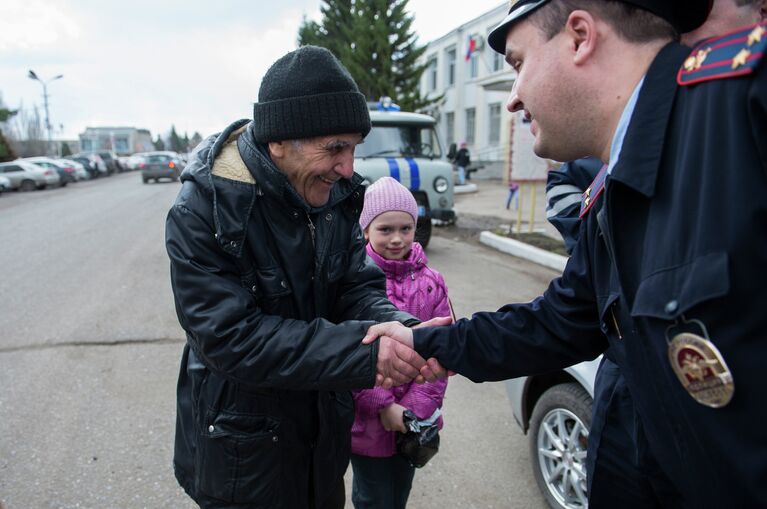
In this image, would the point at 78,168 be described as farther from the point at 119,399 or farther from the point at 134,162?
the point at 119,399

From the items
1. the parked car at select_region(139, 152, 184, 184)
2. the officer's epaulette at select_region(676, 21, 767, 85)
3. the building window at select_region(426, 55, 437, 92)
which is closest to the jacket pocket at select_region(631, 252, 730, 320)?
the officer's epaulette at select_region(676, 21, 767, 85)

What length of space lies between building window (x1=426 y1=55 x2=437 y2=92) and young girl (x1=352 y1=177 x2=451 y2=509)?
34.6m

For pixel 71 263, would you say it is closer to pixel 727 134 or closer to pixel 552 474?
pixel 552 474

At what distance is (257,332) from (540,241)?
832 cm

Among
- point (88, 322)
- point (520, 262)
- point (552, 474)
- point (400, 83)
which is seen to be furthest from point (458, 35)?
point (552, 474)

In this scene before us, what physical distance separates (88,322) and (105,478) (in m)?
3.03

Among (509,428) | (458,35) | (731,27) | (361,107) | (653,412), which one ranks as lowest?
(509,428)

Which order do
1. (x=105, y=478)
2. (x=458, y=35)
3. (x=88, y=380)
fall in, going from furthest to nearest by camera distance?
1. (x=458, y=35)
2. (x=88, y=380)
3. (x=105, y=478)

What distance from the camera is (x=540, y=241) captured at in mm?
9352

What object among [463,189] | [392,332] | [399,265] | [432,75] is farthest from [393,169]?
[432,75]

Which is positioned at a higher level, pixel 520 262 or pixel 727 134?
pixel 727 134

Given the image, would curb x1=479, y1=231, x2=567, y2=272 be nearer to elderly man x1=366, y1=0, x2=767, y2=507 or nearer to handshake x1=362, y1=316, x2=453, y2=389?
handshake x1=362, y1=316, x2=453, y2=389

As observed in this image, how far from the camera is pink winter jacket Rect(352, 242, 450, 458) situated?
226cm

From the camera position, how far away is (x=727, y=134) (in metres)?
0.86
